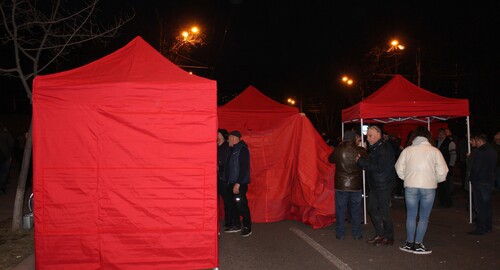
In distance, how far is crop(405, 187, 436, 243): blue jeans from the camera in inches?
249

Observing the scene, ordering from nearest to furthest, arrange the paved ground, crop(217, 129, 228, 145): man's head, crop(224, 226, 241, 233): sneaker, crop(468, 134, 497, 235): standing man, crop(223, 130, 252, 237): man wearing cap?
the paved ground < crop(468, 134, 497, 235): standing man < crop(223, 130, 252, 237): man wearing cap < crop(224, 226, 241, 233): sneaker < crop(217, 129, 228, 145): man's head

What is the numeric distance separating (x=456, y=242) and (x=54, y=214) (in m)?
6.25

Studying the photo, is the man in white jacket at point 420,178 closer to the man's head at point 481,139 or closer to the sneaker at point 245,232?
the man's head at point 481,139

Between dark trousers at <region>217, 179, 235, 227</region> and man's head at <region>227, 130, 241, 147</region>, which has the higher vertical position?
man's head at <region>227, 130, 241, 147</region>

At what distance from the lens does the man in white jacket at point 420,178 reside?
6.26m

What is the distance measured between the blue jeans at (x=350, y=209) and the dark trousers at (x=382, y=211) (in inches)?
10.2

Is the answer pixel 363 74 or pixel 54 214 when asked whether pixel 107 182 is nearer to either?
pixel 54 214

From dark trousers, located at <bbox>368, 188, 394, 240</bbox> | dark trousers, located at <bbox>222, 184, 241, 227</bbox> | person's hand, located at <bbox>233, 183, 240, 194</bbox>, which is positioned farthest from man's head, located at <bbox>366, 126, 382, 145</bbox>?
dark trousers, located at <bbox>222, 184, 241, 227</bbox>

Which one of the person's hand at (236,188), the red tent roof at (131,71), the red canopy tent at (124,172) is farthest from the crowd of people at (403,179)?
the red tent roof at (131,71)

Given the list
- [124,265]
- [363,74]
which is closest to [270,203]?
[124,265]

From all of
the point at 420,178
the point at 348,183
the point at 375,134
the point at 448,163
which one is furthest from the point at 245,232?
the point at 448,163

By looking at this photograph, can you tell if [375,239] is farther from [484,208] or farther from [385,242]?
[484,208]

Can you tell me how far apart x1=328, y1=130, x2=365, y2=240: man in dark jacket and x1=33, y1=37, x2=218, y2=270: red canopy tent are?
2.77 metres

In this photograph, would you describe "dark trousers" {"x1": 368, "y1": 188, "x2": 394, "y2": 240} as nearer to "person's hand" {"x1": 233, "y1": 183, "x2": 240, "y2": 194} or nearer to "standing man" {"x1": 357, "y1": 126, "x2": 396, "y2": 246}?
"standing man" {"x1": 357, "y1": 126, "x2": 396, "y2": 246}
